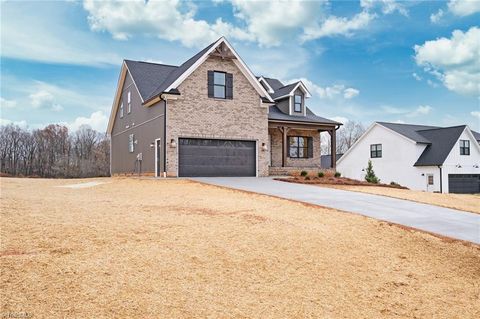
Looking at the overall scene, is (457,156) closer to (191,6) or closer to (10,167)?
(191,6)

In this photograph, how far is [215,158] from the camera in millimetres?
22188

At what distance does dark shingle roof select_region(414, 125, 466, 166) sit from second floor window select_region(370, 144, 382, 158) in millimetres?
3735

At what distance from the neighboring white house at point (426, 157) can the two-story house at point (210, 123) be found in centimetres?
1058

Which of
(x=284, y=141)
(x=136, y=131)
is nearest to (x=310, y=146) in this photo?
(x=284, y=141)

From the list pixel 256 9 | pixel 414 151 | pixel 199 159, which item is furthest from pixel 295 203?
pixel 414 151

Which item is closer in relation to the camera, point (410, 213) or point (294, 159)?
point (410, 213)

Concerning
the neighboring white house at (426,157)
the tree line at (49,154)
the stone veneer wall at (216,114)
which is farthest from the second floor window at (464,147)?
the tree line at (49,154)

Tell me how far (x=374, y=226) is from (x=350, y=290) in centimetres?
384

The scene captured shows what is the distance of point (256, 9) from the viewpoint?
1706cm

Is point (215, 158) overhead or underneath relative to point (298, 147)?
underneath

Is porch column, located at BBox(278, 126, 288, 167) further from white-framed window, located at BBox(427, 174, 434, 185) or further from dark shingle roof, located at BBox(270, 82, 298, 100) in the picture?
white-framed window, located at BBox(427, 174, 434, 185)

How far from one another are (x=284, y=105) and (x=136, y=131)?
10185 mm

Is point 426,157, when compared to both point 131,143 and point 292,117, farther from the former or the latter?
point 131,143

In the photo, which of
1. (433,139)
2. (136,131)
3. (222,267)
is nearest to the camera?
(222,267)
